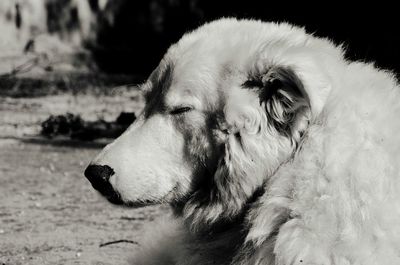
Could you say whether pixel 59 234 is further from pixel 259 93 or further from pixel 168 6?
pixel 168 6

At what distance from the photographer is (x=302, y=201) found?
310 cm

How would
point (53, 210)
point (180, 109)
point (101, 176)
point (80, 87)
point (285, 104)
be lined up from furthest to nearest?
point (80, 87)
point (53, 210)
point (180, 109)
point (101, 176)
point (285, 104)

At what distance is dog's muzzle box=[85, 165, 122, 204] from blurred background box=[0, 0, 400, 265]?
0.76m

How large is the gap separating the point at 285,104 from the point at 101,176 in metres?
0.86

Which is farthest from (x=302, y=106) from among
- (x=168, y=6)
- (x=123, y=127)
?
(x=168, y=6)

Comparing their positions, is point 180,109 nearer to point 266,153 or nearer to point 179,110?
point 179,110

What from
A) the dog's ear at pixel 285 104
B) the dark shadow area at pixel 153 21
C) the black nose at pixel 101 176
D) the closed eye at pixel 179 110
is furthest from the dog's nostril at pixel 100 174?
the dark shadow area at pixel 153 21

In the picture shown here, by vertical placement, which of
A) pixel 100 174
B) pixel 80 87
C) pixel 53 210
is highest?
pixel 100 174

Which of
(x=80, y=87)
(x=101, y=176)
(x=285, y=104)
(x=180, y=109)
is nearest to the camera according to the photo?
(x=285, y=104)

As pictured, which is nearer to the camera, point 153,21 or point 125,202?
point 125,202

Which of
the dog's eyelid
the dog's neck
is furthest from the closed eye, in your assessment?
A: the dog's neck

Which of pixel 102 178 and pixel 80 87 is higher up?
pixel 102 178

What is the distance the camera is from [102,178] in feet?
10.9

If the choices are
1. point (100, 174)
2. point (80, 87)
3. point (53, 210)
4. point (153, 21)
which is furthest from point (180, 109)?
point (153, 21)
